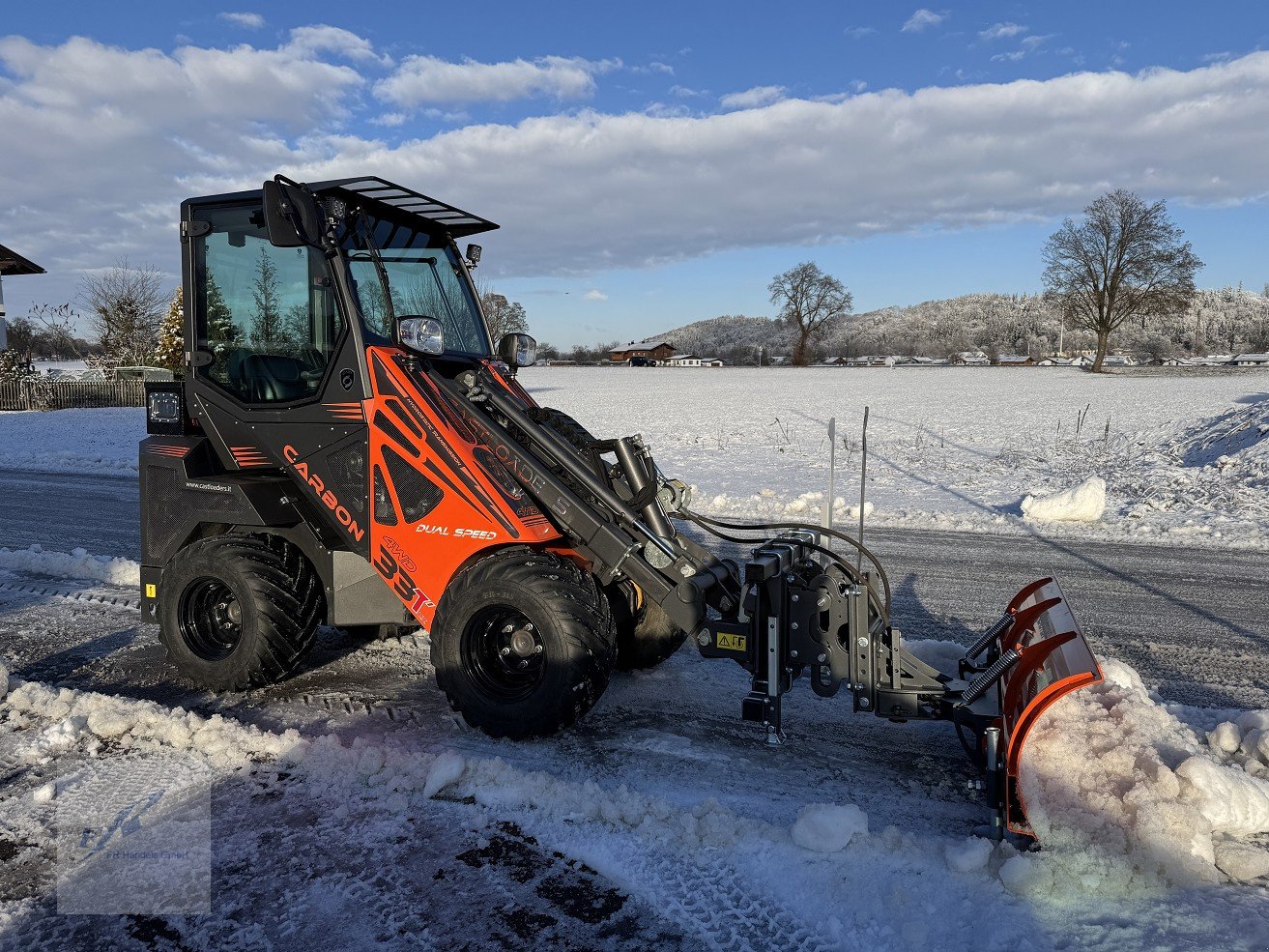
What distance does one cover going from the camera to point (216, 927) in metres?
3.08

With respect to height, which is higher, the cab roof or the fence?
the cab roof

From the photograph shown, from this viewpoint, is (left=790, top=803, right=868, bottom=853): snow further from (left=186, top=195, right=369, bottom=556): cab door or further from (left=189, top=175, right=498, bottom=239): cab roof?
(left=189, top=175, right=498, bottom=239): cab roof

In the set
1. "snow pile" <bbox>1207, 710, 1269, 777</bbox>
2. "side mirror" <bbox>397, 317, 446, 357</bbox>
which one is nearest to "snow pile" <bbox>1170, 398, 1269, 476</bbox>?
"snow pile" <bbox>1207, 710, 1269, 777</bbox>

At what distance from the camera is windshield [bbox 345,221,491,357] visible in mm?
4867

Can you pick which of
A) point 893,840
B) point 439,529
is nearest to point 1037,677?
point 893,840

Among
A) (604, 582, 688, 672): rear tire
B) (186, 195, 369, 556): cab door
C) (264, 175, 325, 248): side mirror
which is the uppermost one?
(264, 175, 325, 248): side mirror

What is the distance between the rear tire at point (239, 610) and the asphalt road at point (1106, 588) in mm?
4138

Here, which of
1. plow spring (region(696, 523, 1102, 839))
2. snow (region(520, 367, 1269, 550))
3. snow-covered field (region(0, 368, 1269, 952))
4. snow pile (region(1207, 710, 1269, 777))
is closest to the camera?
snow-covered field (region(0, 368, 1269, 952))

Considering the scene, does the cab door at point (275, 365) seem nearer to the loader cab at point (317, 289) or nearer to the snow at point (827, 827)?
the loader cab at point (317, 289)

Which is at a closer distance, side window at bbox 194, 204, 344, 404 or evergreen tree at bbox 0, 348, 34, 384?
side window at bbox 194, 204, 344, 404

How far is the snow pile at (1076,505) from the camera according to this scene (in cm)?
1056

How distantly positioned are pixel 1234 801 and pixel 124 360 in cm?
4169

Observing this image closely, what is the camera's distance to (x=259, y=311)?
17.0 ft

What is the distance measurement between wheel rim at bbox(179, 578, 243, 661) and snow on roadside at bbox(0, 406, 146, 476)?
11.8 meters
